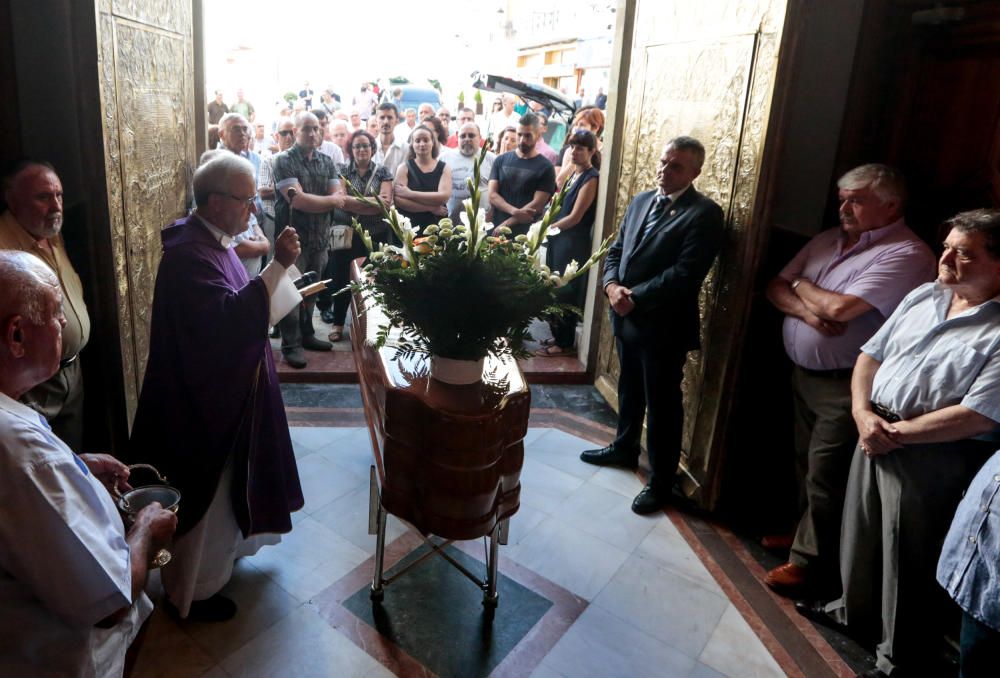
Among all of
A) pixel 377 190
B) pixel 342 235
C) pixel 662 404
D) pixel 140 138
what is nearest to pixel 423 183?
pixel 377 190

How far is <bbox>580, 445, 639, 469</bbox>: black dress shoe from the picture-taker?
13.8 ft

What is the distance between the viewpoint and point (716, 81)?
3.70 metres

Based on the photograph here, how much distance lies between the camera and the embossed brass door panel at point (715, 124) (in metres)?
3.37

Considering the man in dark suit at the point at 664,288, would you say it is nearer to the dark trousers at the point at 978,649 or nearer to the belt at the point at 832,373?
the belt at the point at 832,373

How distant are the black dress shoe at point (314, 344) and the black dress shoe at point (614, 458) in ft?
8.22

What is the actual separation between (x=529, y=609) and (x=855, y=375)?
1.68 meters

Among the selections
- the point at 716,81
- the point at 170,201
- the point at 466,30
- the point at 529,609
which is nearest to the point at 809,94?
the point at 716,81

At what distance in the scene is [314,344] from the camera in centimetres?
567

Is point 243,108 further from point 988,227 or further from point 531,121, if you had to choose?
point 988,227

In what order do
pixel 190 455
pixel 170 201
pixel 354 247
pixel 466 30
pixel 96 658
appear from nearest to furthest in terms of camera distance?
pixel 96 658
pixel 190 455
pixel 170 201
pixel 354 247
pixel 466 30

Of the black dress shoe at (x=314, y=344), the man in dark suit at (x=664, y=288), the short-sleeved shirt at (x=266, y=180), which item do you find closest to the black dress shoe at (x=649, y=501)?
the man in dark suit at (x=664, y=288)

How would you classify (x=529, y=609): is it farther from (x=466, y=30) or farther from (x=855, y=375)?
(x=466, y=30)

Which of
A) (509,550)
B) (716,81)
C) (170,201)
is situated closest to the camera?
(509,550)

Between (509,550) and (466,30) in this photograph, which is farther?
(466,30)
